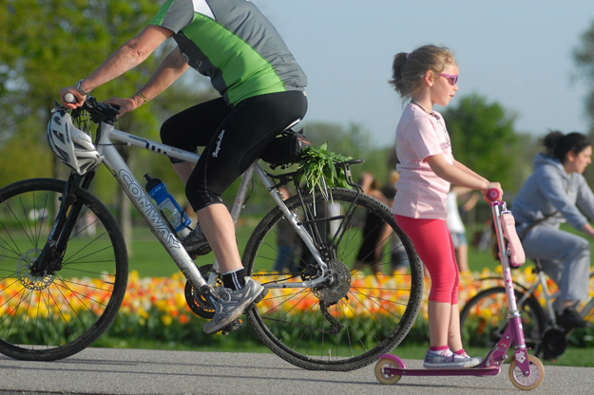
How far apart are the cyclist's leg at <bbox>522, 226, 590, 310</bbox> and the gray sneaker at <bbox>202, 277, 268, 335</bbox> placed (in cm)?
269

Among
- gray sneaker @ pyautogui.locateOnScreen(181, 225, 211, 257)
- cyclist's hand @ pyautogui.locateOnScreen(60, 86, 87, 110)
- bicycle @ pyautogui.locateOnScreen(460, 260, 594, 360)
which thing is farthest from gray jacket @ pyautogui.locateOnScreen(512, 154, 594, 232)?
cyclist's hand @ pyautogui.locateOnScreen(60, 86, 87, 110)

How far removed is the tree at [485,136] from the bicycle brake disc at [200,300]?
202 ft

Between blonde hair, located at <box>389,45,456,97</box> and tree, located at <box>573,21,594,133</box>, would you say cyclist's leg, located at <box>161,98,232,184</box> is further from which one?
tree, located at <box>573,21,594,133</box>

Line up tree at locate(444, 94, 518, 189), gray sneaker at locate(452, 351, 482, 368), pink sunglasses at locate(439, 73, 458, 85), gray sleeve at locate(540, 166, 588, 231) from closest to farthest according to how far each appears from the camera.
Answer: gray sneaker at locate(452, 351, 482, 368), pink sunglasses at locate(439, 73, 458, 85), gray sleeve at locate(540, 166, 588, 231), tree at locate(444, 94, 518, 189)

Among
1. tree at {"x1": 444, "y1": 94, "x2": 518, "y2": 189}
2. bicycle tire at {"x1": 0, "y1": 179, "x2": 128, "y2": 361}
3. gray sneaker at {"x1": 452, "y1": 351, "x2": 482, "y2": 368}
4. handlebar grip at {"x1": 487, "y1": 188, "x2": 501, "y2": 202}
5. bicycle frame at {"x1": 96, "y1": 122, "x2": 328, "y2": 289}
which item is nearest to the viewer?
handlebar grip at {"x1": 487, "y1": 188, "x2": 501, "y2": 202}

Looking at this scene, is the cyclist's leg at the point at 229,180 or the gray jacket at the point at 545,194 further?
the gray jacket at the point at 545,194

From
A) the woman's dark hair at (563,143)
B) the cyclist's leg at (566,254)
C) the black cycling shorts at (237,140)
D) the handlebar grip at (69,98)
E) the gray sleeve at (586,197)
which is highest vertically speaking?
the handlebar grip at (69,98)

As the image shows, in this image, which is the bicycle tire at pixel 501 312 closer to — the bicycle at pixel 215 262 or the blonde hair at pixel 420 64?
the bicycle at pixel 215 262

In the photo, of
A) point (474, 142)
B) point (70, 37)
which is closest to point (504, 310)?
point (70, 37)

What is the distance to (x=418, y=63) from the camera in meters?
3.52

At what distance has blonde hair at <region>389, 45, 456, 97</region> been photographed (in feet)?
11.5

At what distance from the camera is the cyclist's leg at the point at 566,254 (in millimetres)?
5562

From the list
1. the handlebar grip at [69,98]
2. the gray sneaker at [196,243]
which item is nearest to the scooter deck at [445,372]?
the gray sneaker at [196,243]

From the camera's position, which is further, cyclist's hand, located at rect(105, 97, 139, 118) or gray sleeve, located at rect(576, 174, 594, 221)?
Result: gray sleeve, located at rect(576, 174, 594, 221)
